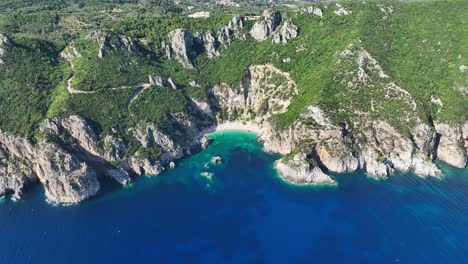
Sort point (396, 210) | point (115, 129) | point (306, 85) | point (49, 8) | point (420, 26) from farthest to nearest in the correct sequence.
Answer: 1. point (49, 8)
2. point (420, 26)
3. point (306, 85)
4. point (115, 129)
5. point (396, 210)

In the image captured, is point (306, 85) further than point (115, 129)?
Yes

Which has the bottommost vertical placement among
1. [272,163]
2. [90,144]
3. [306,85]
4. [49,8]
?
[272,163]

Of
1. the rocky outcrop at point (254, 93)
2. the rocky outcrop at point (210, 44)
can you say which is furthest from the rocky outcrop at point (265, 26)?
the rocky outcrop at point (254, 93)

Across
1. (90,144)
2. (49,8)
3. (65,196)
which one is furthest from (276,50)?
(49,8)

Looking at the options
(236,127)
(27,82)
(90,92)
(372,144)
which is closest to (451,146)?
(372,144)

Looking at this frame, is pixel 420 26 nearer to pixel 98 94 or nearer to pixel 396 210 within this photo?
pixel 396 210

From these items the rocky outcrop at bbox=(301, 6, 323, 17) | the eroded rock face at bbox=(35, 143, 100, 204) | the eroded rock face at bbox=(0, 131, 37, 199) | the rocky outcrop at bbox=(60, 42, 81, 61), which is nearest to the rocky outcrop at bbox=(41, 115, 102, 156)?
the eroded rock face at bbox=(35, 143, 100, 204)
